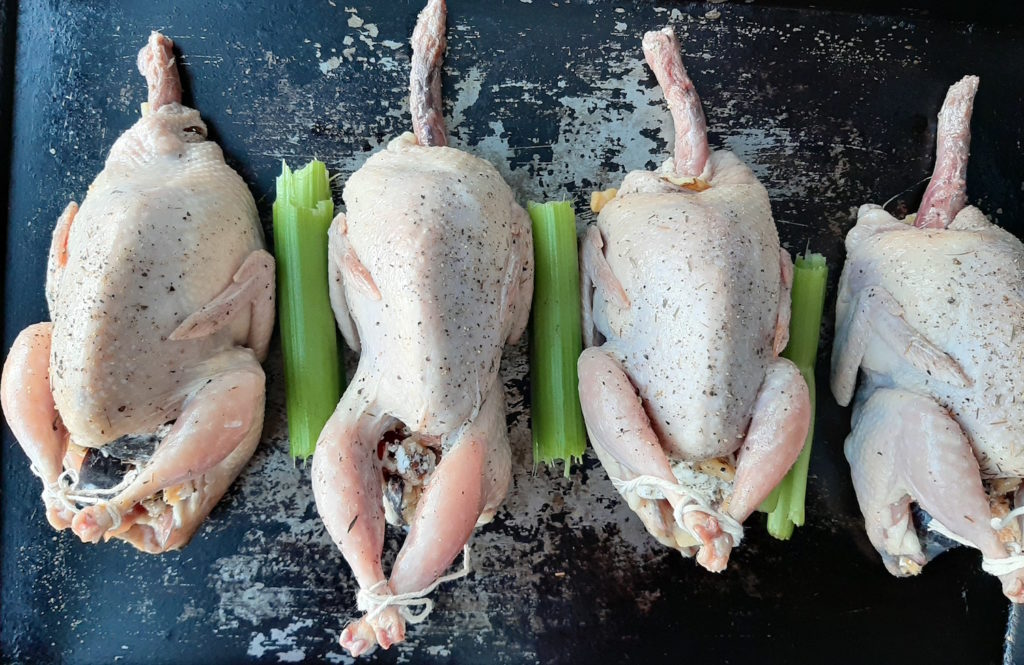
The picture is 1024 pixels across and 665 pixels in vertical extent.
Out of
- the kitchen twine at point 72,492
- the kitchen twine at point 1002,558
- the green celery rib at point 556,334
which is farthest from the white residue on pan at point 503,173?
the kitchen twine at point 1002,558

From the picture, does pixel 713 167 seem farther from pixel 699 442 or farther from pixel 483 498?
pixel 483 498

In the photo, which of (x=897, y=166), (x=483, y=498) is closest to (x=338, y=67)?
(x=483, y=498)

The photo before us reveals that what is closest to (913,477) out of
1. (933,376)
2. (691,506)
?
(933,376)

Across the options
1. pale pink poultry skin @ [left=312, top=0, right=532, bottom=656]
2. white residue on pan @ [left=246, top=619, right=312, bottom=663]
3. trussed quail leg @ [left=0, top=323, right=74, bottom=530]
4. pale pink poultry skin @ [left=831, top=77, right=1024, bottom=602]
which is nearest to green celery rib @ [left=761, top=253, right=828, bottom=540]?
pale pink poultry skin @ [left=831, top=77, right=1024, bottom=602]

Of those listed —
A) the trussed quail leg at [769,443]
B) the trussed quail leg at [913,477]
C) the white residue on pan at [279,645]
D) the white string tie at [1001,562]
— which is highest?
the trussed quail leg at [769,443]

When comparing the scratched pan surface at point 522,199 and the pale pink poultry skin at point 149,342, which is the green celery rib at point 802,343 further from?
the pale pink poultry skin at point 149,342
